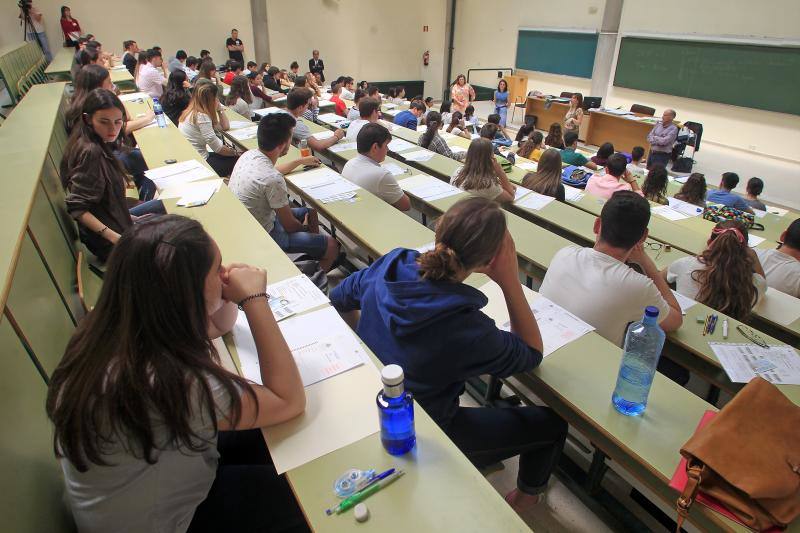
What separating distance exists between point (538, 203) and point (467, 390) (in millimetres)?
1919

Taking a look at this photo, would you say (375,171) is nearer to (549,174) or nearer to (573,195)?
(549,174)

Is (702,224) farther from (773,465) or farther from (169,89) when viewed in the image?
(169,89)

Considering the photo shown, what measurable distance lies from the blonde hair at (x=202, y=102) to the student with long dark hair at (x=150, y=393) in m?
3.98

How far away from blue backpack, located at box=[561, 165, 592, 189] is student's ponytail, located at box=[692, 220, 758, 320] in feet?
9.59

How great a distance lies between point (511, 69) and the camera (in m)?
12.6

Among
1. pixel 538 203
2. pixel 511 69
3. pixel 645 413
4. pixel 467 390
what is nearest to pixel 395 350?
pixel 645 413

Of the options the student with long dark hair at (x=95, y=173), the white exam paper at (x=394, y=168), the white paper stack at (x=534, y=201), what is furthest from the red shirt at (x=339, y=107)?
the student with long dark hair at (x=95, y=173)

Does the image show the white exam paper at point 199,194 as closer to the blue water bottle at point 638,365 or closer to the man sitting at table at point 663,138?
the blue water bottle at point 638,365

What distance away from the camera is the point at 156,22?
11.6 m

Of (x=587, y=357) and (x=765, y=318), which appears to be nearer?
(x=587, y=357)

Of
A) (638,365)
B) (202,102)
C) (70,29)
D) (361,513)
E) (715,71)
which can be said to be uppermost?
(70,29)

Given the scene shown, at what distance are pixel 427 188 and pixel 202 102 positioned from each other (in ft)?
8.27

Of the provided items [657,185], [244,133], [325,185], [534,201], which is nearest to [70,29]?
[244,133]

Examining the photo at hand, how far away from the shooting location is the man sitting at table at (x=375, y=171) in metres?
3.58
